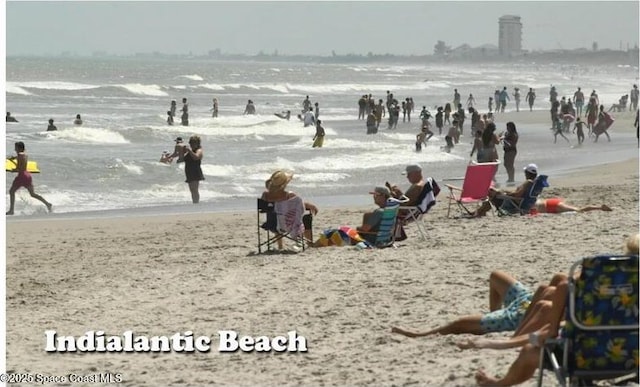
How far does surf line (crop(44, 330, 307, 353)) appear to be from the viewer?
261 inches

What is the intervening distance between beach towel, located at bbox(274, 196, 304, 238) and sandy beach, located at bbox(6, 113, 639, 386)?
34cm

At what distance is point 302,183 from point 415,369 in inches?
490

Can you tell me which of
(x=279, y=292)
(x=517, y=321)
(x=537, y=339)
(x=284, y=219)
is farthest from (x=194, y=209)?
(x=537, y=339)

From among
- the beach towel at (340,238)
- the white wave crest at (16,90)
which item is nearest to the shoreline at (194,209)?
the beach towel at (340,238)

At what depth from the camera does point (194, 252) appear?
1055 centimetres

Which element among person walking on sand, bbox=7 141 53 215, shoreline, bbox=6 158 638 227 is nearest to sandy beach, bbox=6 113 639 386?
shoreline, bbox=6 158 638 227

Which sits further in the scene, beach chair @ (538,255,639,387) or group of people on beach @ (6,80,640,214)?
group of people on beach @ (6,80,640,214)

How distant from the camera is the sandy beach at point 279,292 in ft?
20.0

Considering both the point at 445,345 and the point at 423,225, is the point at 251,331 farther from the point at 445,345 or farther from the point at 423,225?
the point at 423,225

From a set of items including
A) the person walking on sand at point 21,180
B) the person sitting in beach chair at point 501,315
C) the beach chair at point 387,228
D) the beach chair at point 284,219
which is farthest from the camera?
the person walking on sand at point 21,180

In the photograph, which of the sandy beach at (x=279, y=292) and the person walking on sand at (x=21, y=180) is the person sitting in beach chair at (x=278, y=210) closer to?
the sandy beach at (x=279, y=292)

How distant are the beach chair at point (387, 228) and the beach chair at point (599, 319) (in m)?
5.03

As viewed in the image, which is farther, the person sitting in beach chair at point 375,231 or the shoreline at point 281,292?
the person sitting in beach chair at point 375,231

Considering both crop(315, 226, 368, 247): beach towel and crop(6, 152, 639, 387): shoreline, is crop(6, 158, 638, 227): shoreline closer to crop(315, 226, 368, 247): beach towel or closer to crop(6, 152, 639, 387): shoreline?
crop(6, 152, 639, 387): shoreline
